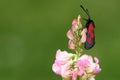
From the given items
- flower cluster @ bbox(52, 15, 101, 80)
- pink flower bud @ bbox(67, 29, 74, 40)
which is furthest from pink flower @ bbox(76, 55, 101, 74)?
pink flower bud @ bbox(67, 29, 74, 40)

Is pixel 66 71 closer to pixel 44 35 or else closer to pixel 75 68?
pixel 75 68

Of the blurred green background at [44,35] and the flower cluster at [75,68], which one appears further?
the blurred green background at [44,35]

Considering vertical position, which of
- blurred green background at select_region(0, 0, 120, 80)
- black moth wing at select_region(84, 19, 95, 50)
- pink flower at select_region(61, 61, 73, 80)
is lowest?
pink flower at select_region(61, 61, 73, 80)

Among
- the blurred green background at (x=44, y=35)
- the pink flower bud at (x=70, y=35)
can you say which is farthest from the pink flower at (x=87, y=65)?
the blurred green background at (x=44, y=35)

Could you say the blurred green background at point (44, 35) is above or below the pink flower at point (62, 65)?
above

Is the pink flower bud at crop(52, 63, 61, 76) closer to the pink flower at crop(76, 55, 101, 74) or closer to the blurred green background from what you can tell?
the pink flower at crop(76, 55, 101, 74)

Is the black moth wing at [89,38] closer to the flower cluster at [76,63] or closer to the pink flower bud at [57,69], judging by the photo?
the flower cluster at [76,63]
